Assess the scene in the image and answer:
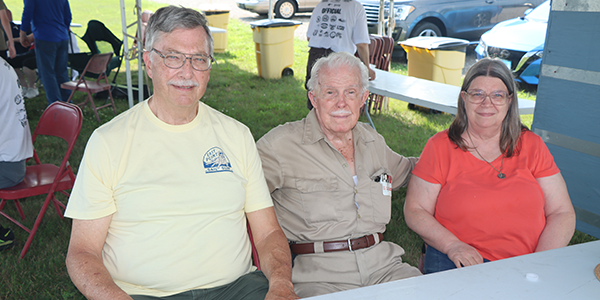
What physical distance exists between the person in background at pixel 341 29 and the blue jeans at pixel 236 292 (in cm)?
416

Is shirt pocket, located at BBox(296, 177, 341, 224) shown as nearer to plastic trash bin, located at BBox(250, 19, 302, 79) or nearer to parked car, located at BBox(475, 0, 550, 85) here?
parked car, located at BBox(475, 0, 550, 85)

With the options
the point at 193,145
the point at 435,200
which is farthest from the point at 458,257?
the point at 193,145

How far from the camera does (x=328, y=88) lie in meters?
2.16

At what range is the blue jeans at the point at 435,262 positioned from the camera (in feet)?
6.91

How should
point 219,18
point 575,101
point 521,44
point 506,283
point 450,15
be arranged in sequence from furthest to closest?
point 219,18 → point 450,15 → point 521,44 → point 575,101 → point 506,283

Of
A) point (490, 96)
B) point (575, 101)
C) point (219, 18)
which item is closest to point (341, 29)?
point (575, 101)

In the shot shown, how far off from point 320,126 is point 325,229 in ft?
1.65

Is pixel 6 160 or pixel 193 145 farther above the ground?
pixel 193 145

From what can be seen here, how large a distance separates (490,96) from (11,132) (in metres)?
2.90

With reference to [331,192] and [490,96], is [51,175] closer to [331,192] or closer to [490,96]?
[331,192]

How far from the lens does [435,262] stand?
216 centimetres

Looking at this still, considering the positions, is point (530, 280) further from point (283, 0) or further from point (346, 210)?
point (283, 0)

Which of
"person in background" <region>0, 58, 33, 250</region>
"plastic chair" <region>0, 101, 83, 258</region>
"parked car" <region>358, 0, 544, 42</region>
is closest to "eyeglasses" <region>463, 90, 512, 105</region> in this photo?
"plastic chair" <region>0, 101, 83, 258</region>

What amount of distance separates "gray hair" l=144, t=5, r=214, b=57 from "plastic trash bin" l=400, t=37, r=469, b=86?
19.3 ft
